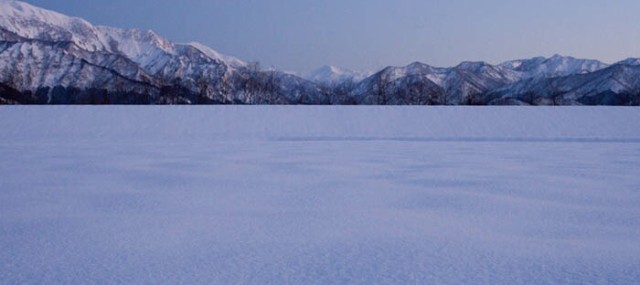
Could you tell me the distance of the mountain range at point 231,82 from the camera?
2119 inches

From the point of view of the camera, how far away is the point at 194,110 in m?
16.0

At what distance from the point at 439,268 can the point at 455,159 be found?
5.27 metres

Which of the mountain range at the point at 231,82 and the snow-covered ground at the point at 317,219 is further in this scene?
the mountain range at the point at 231,82

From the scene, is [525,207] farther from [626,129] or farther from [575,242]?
[626,129]

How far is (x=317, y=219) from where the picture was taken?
3.19m

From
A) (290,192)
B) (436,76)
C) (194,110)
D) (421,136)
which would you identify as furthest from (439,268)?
(436,76)

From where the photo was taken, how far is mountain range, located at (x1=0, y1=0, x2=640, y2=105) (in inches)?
2119

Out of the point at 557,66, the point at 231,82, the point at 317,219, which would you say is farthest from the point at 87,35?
the point at 317,219

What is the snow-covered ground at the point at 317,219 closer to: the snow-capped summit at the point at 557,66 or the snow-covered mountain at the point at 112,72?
the snow-covered mountain at the point at 112,72

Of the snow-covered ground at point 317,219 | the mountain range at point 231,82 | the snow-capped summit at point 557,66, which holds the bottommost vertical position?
the snow-covered ground at point 317,219

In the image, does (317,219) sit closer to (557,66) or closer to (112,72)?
(112,72)

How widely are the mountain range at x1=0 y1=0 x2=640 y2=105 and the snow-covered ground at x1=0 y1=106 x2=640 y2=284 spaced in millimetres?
27748

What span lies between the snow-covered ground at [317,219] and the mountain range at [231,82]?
27.7m

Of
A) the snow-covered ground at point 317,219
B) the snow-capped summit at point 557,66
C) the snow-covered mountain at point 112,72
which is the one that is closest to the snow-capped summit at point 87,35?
the snow-covered mountain at point 112,72
